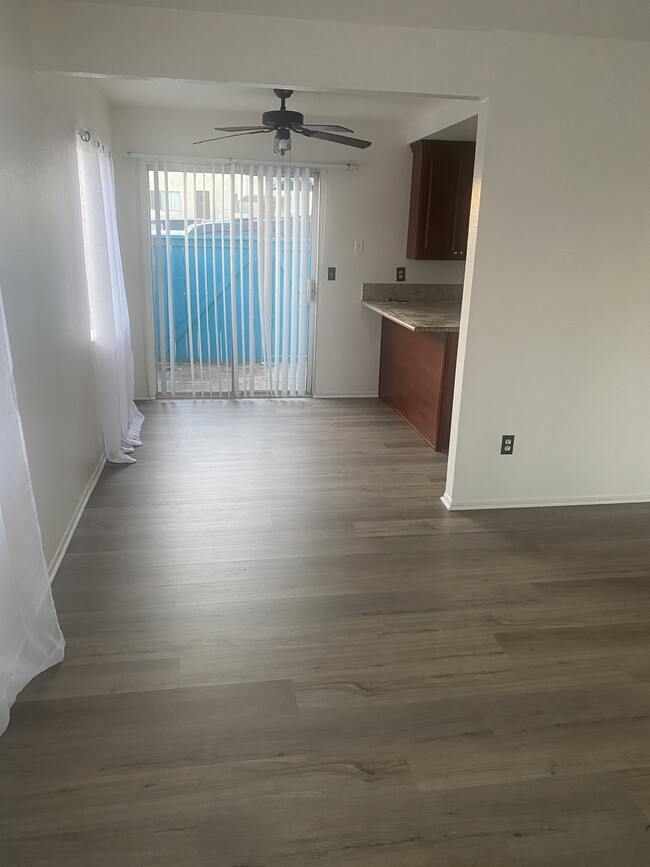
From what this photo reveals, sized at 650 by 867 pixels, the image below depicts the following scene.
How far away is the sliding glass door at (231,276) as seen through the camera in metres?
5.50

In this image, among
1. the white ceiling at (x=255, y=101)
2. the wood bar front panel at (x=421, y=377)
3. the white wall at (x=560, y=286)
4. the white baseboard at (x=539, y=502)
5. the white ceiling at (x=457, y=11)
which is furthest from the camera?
the wood bar front panel at (x=421, y=377)

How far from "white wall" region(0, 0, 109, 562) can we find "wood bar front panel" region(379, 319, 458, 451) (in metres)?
2.31

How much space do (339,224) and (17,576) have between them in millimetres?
4405

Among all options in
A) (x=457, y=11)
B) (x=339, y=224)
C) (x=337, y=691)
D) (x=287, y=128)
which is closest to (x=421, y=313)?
(x=339, y=224)

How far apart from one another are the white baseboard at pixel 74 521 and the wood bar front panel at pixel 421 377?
2.28 m

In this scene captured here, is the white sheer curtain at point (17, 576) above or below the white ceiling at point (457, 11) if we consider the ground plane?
below

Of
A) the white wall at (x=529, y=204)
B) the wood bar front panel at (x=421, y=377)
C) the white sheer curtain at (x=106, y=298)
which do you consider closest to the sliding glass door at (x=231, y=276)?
the wood bar front panel at (x=421, y=377)

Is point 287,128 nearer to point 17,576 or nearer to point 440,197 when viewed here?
point 440,197

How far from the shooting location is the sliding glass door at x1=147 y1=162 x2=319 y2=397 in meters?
5.50

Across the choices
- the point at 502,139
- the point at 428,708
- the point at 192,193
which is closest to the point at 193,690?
the point at 428,708

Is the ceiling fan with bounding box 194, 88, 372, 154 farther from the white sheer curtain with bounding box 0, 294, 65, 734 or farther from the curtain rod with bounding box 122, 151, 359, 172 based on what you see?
the white sheer curtain with bounding box 0, 294, 65, 734

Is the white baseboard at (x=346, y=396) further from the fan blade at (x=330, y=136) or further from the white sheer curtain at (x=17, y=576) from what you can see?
the white sheer curtain at (x=17, y=576)

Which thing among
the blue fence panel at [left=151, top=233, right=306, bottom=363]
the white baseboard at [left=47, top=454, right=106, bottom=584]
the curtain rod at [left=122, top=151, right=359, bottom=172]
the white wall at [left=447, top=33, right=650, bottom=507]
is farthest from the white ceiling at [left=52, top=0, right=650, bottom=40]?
the blue fence panel at [left=151, top=233, right=306, bottom=363]

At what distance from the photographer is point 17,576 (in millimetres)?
2131
